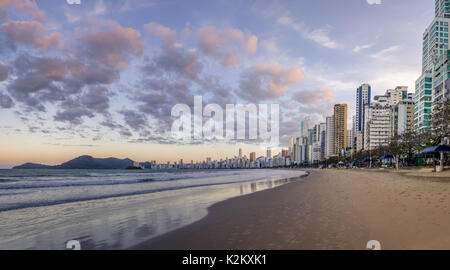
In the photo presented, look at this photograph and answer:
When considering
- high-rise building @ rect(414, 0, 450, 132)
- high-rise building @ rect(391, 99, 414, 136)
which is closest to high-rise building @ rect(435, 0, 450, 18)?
high-rise building @ rect(414, 0, 450, 132)

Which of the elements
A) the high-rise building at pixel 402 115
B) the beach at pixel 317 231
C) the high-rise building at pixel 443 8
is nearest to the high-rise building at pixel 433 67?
the high-rise building at pixel 443 8

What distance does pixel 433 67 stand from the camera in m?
100

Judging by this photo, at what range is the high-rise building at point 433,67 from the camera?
88750 millimetres

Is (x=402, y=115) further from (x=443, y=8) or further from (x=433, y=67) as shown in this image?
(x=443, y=8)

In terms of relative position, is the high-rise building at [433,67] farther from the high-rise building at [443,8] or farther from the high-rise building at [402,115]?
the high-rise building at [402,115]

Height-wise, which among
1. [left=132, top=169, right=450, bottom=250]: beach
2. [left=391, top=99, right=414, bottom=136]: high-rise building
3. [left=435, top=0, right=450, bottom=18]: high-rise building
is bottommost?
[left=132, top=169, right=450, bottom=250]: beach

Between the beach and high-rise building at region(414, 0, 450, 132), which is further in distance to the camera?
high-rise building at region(414, 0, 450, 132)

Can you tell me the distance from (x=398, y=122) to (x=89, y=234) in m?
175

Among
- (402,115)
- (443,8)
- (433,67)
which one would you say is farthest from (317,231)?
(443,8)

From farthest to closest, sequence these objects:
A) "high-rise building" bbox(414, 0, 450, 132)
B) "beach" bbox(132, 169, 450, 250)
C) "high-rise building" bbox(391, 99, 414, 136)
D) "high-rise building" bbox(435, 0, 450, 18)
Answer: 1. "high-rise building" bbox(391, 99, 414, 136)
2. "high-rise building" bbox(435, 0, 450, 18)
3. "high-rise building" bbox(414, 0, 450, 132)
4. "beach" bbox(132, 169, 450, 250)

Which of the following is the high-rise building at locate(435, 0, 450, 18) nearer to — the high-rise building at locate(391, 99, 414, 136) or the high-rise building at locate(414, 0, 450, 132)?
the high-rise building at locate(414, 0, 450, 132)

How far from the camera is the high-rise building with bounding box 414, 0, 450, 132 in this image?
88.8 m
